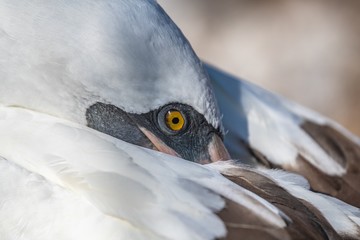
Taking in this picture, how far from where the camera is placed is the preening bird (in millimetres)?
1959

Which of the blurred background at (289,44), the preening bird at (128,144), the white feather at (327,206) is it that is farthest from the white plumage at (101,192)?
the blurred background at (289,44)

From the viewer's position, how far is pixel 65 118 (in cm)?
248

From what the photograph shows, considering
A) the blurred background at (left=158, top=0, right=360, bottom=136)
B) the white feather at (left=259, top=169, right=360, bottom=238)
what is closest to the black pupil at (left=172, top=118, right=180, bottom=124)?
the white feather at (left=259, top=169, right=360, bottom=238)

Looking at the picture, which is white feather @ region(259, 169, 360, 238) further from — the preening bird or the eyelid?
the eyelid

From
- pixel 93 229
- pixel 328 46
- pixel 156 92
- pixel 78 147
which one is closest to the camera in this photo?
pixel 93 229

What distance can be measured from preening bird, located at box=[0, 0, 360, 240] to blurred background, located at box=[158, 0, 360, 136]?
2.46m

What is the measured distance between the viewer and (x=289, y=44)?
223 inches

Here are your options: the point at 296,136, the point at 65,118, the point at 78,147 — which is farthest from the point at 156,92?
the point at 296,136

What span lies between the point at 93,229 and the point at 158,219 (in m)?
0.13


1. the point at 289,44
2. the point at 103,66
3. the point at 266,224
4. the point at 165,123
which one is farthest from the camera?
the point at 289,44

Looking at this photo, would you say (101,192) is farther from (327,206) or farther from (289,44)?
(289,44)

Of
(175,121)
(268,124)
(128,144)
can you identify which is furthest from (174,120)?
(268,124)

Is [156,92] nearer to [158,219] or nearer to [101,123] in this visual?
[101,123]

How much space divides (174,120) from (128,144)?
0.38 metres
